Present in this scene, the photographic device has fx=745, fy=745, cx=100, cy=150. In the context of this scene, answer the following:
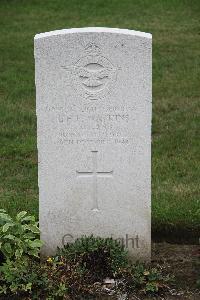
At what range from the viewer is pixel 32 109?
361 inches

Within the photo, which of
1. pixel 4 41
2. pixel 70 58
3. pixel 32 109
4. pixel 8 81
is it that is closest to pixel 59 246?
pixel 70 58

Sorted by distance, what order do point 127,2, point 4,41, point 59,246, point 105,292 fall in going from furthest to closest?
point 127,2, point 4,41, point 59,246, point 105,292

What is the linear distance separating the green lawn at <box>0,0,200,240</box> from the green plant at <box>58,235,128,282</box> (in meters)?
0.85

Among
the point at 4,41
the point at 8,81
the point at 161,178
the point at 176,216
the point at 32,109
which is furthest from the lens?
the point at 4,41

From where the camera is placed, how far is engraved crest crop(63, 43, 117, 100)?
16.1 ft

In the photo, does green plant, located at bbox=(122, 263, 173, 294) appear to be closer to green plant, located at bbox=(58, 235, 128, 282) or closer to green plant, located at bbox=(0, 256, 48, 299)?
green plant, located at bbox=(58, 235, 128, 282)

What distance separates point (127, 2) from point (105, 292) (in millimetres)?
14216

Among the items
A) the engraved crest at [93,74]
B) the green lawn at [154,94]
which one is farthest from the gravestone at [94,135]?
the green lawn at [154,94]

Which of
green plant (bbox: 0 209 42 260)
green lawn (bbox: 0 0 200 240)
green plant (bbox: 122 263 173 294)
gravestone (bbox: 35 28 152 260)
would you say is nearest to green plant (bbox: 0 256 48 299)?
green plant (bbox: 0 209 42 260)

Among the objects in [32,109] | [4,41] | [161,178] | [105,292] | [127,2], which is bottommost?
[105,292]

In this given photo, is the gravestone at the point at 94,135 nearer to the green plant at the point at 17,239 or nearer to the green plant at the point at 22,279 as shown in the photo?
the green plant at the point at 17,239

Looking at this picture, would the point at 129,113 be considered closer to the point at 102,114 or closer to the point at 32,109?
the point at 102,114

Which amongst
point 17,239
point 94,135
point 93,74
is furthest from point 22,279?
point 93,74

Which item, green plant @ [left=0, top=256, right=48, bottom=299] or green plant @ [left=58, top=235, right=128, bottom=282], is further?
green plant @ [left=58, top=235, right=128, bottom=282]
